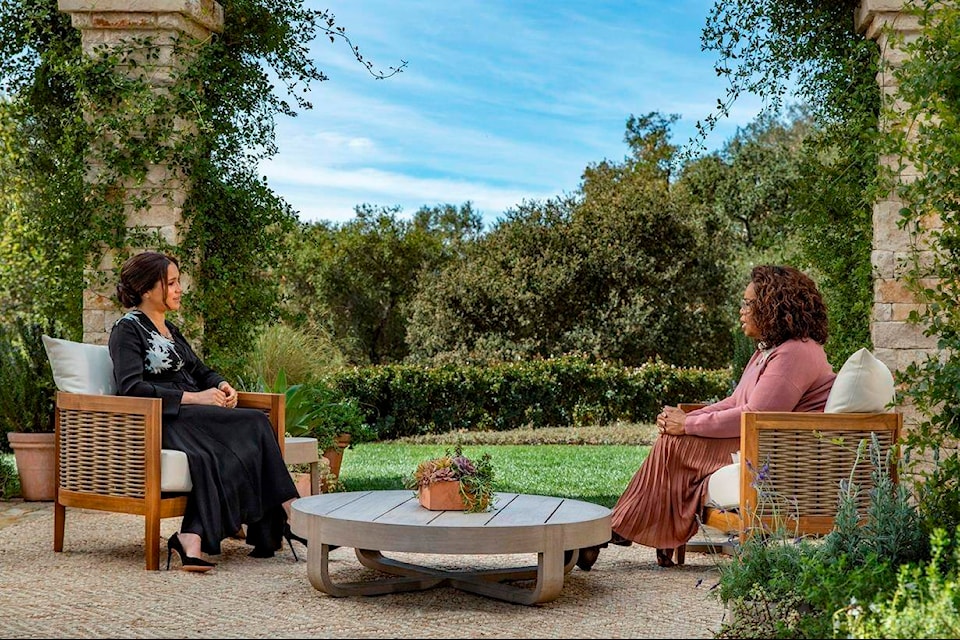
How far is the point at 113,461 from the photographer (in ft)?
14.7

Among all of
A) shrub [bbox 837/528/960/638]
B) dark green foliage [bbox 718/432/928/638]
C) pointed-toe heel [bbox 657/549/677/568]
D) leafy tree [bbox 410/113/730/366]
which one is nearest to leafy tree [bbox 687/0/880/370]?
pointed-toe heel [bbox 657/549/677/568]

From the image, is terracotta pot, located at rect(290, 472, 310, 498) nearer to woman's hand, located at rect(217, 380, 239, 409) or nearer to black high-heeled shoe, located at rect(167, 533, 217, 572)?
woman's hand, located at rect(217, 380, 239, 409)

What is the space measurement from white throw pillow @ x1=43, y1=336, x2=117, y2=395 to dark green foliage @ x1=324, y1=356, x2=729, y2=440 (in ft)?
Answer: 23.3

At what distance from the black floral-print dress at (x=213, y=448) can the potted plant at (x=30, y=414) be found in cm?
202

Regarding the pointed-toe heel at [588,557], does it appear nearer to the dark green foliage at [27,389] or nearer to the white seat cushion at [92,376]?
the white seat cushion at [92,376]

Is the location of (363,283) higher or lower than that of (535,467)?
higher

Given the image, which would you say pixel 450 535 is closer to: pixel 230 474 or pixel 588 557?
pixel 588 557

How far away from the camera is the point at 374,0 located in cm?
1472

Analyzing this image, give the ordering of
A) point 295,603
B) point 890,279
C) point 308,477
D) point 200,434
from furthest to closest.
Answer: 1. point 308,477
2. point 890,279
3. point 200,434
4. point 295,603

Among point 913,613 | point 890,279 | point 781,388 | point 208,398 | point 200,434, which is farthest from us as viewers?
point 890,279

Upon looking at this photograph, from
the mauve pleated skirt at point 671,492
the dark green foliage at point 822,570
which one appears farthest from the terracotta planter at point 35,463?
the dark green foliage at point 822,570

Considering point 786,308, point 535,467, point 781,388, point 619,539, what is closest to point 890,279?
point 786,308

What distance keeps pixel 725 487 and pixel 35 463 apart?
4.26 m

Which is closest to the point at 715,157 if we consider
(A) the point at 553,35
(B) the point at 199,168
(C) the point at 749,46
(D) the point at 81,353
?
(A) the point at 553,35
